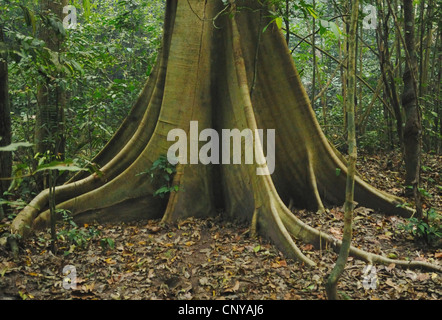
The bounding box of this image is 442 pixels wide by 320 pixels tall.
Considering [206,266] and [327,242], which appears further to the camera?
[327,242]

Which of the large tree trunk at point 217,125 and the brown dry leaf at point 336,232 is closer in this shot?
the brown dry leaf at point 336,232

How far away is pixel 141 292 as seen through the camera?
348cm

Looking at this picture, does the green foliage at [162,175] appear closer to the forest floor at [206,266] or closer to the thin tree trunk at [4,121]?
the forest floor at [206,266]

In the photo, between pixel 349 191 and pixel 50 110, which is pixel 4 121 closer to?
pixel 50 110

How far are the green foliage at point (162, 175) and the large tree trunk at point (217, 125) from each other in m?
0.11

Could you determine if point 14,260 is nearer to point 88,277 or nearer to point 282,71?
point 88,277

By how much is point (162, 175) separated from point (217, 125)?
103 centimetres

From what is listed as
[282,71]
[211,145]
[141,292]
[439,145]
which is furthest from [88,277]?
[439,145]

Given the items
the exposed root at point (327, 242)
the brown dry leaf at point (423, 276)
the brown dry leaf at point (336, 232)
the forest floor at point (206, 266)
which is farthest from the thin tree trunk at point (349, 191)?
the brown dry leaf at point (336, 232)

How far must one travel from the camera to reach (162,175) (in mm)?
5176

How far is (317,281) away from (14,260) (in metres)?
2.91

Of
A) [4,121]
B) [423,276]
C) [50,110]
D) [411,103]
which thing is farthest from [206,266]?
[411,103]

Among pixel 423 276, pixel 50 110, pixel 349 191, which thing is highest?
pixel 50 110

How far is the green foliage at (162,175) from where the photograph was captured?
4965 mm
